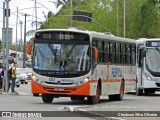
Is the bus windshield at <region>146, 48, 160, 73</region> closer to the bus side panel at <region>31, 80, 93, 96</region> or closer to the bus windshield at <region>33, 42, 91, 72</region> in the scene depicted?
the bus windshield at <region>33, 42, 91, 72</region>

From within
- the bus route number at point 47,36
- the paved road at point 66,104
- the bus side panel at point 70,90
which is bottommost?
the paved road at point 66,104

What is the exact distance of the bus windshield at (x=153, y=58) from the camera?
128 ft

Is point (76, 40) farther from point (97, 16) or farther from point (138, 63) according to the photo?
point (97, 16)

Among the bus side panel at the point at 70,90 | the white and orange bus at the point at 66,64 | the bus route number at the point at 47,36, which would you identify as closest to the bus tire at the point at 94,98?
the white and orange bus at the point at 66,64

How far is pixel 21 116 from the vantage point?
1955 centimetres

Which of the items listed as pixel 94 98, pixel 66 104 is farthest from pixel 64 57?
pixel 94 98

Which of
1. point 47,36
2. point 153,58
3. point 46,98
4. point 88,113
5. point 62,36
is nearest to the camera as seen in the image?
point 88,113

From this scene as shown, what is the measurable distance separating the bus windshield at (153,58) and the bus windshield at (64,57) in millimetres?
12943

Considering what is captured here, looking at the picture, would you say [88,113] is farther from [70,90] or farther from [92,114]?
[70,90]

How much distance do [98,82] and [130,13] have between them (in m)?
54.7

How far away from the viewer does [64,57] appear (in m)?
26.5

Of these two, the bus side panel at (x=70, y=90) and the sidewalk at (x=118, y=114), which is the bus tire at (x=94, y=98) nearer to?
the bus side panel at (x=70, y=90)

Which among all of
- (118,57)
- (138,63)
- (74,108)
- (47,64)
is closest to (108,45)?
(118,57)

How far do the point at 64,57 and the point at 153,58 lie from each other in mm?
13660
